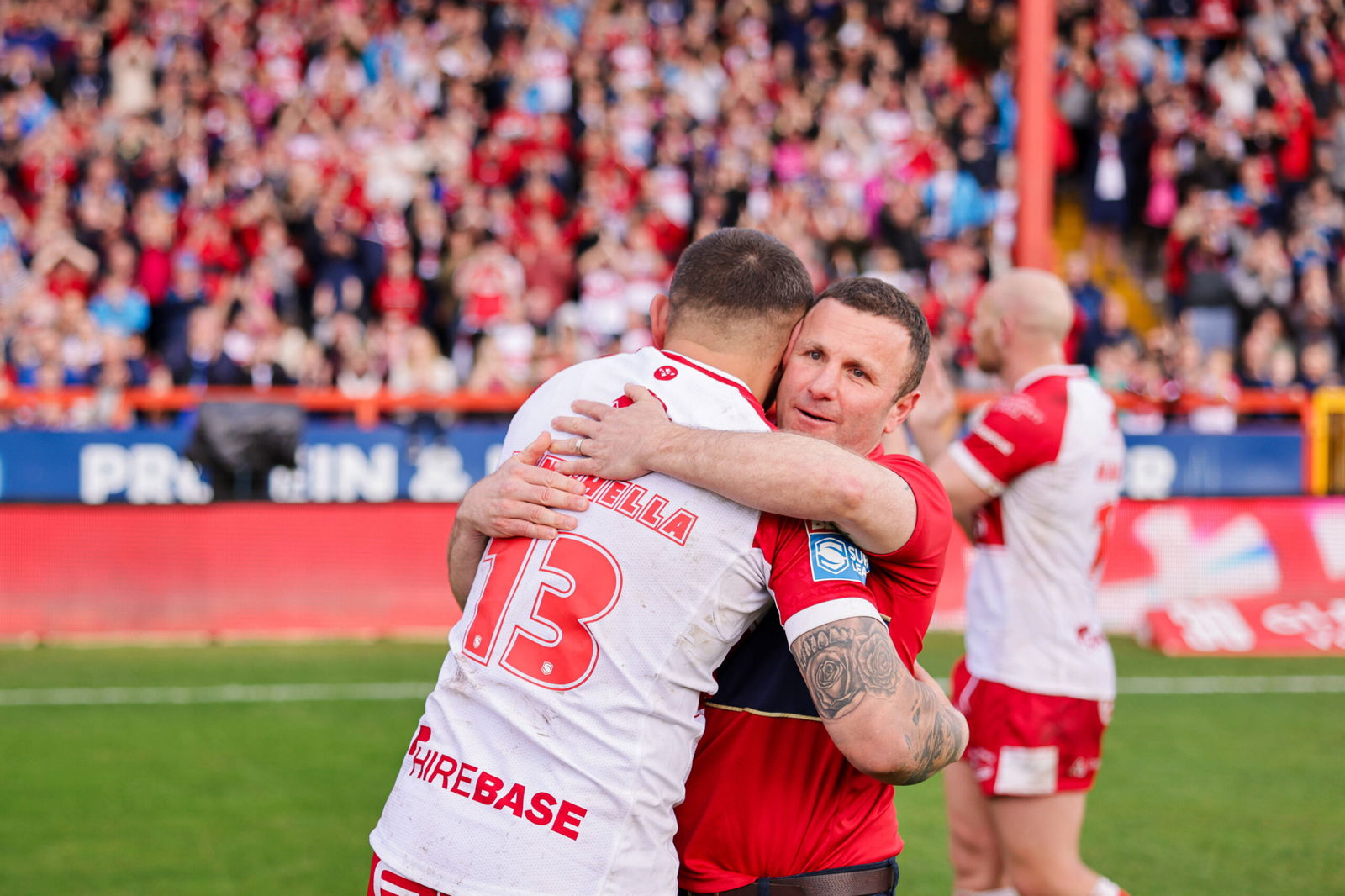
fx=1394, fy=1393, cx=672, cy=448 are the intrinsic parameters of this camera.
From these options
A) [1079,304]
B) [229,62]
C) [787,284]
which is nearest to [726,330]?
[787,284]

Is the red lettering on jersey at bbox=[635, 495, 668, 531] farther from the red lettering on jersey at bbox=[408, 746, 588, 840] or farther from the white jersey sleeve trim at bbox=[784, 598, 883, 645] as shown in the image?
the red lettering on jersey at bbox=[408, 746, 588, 840]

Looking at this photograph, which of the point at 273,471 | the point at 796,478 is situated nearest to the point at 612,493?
the point at 796,478

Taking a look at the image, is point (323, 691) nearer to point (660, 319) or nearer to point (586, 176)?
point (660, 319)

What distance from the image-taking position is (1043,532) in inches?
182

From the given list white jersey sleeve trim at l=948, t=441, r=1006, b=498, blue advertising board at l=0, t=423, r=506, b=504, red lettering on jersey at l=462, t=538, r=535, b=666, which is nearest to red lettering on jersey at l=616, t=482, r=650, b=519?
red lettering on jersey at l=462, t=538, r=535, b=666

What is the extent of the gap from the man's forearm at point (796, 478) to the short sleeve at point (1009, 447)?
1.89 metres

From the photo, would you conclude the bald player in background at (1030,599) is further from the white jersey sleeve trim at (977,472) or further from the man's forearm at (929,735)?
the man's forearm at (929,735)

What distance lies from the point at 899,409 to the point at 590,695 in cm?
101

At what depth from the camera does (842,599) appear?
260 cm

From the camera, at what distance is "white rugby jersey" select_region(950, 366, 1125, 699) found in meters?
4.54

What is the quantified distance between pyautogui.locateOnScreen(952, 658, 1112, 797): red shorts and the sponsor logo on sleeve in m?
1.93

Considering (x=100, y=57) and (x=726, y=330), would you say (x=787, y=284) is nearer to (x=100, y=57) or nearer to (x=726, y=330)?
(x=726, y=330)

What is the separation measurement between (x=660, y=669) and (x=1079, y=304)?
1372cm

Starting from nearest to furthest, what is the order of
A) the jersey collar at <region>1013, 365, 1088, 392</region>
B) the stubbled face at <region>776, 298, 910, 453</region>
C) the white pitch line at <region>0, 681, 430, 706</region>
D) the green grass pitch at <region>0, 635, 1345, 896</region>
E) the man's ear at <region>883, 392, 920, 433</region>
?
the stubbled face at <region>776, 298, 910, 453</region> → the man's ear at <region>883, 392, 920, 433</region> → the jersey collar at <region>1013, 365, 1088, 392</region> → the green grass pitch at <region>0, 635, 1345, 896</region> → the white pitch line at <region>0, 681, 430, 706</region>
